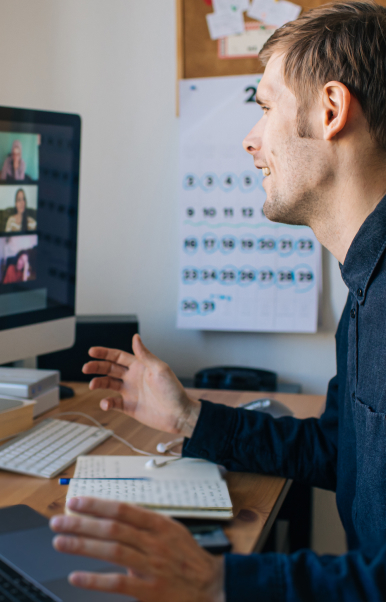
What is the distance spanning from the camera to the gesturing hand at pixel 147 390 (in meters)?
1.00

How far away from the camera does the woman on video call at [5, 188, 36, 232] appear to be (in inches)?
45.1

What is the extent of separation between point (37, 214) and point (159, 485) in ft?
2.09

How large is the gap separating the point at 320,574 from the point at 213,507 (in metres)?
0.25

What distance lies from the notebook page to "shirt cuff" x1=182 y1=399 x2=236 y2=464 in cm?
9

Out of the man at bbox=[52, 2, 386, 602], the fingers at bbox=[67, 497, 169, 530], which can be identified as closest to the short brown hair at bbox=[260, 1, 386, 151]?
the man at bbox=[52, 2, 386, 602]

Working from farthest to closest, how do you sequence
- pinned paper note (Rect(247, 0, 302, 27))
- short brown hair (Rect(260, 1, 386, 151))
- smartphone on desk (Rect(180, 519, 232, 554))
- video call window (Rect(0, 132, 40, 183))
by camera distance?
Result: pinned paper note (Rect(247, 0, 302, 27)) < video call window (Rect(0, 132, 40, 183)) < short brown hair (Rect(260, 1, 386, 151)) < smartphone on desk (Rect(180, 519, 232, 554))

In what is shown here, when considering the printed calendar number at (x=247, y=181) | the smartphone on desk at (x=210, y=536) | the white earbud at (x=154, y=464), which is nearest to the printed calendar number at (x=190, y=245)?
the printed calendar number at (x=247, y=181)

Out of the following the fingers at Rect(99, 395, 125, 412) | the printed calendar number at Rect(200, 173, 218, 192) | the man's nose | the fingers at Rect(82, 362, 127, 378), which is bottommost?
the fingers at Rect(99, 395, 125, 412)

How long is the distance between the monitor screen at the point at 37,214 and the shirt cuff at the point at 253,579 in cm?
75

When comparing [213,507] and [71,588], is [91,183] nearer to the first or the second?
[213,507]

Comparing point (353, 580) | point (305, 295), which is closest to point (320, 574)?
point (353, 580)

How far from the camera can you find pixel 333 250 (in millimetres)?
996

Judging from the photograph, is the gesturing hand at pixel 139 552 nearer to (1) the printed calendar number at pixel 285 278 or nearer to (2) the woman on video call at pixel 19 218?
(2) the woman on video call at pixel 19 218

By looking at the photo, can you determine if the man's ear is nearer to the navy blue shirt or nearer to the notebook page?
the navy blue shirt
